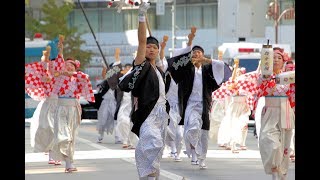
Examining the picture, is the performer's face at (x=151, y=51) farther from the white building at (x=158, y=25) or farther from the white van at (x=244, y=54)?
the white building at (x=158, y=25)

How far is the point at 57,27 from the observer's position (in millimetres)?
67312

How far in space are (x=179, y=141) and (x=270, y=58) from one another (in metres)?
6.13

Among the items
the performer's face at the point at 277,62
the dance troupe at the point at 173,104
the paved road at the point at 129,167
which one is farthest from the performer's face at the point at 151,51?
the paved road at the point at 129,167

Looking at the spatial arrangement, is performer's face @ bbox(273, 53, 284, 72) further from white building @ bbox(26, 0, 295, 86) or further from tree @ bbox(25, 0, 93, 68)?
tree @ bbox(25, 0, 93, 68)

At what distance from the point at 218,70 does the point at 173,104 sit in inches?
132

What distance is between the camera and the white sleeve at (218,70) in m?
16.8

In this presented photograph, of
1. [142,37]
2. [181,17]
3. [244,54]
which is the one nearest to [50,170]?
[142,37]

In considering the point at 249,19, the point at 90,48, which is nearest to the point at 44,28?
the point at 90,48

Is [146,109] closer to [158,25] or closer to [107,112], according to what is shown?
[107,112]

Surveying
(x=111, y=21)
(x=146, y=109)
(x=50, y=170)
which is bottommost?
(x=50, y=170)

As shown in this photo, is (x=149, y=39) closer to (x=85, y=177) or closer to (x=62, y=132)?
(x=85, y=177)

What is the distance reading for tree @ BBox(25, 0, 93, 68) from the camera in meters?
67.0

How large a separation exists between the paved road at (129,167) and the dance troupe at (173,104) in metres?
0.30
